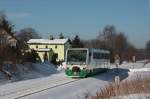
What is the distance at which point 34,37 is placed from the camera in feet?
425

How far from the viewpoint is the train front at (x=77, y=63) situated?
3866cm

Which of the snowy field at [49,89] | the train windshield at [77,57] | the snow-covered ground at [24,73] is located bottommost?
the snowy field at [49,89]

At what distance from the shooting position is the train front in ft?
127

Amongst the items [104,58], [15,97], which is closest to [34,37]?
[104,58]

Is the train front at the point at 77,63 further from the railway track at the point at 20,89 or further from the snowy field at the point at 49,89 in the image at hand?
the railway track at the point at 20,89

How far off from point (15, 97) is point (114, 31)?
5111 inches

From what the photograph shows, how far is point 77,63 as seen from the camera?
38750mm

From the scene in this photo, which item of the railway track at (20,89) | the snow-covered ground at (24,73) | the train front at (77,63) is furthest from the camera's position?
the train front at (77,63)

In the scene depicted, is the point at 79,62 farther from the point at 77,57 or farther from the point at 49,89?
the point at 49,89

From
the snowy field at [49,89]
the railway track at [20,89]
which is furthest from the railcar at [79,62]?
the railway track at [20,89]

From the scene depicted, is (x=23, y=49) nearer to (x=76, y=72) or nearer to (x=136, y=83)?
A: (x=76, y=72)

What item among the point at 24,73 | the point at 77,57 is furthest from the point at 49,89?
the point at 24,73

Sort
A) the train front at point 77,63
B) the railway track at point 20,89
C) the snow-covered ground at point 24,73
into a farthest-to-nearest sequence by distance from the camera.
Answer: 1. the train front at point 77,63
2. the snow-covered ground at point 24,73
3. the railway track at point 20,89

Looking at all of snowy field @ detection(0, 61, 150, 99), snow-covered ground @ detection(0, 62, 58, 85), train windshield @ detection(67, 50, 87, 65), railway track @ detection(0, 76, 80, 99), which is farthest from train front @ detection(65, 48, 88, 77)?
railway track @ detection(0, 76, 80, 99)
